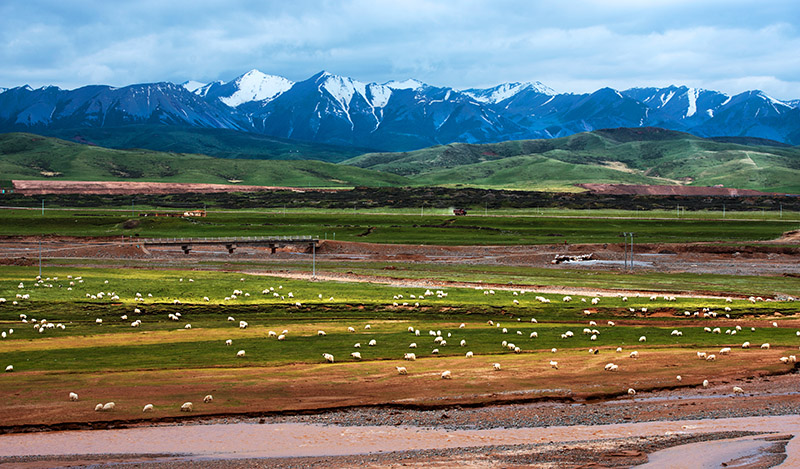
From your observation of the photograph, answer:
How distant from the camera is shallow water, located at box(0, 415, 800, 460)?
843 inches

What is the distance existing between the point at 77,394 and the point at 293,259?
70.2 meters

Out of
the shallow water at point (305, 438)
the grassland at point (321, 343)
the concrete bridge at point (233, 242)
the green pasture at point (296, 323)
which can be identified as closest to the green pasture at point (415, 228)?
the concrete bridge at point (233, 242)

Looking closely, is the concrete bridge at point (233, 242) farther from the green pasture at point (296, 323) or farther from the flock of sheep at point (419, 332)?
the flock of sheep at point (419, 332)

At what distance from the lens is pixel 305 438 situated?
2278 centimetres

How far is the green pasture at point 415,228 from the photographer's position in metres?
115

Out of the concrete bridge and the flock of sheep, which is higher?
the concrete bridge

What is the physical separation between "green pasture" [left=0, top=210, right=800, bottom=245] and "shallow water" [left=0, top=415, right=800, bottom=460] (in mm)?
86827

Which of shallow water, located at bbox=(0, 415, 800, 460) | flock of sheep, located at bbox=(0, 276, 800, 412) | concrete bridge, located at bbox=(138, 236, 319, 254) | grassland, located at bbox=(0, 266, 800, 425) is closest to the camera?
shallow water, located at bbox=(0, 415, 800, 460)

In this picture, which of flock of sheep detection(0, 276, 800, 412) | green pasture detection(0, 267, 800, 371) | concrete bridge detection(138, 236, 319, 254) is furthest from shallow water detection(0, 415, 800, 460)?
concrete bridge detection(138, 236, 319, 254)

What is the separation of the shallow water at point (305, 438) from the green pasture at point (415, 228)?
285ft

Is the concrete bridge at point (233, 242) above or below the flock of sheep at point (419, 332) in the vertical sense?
above

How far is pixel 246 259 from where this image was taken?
3760 inches

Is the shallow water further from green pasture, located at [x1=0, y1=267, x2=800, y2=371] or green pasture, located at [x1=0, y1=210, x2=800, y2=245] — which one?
green pasture, located at [x1=0, y1=210, x2=800, y2=245]

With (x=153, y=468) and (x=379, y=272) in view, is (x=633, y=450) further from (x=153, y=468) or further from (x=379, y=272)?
(x=379, y=272)
